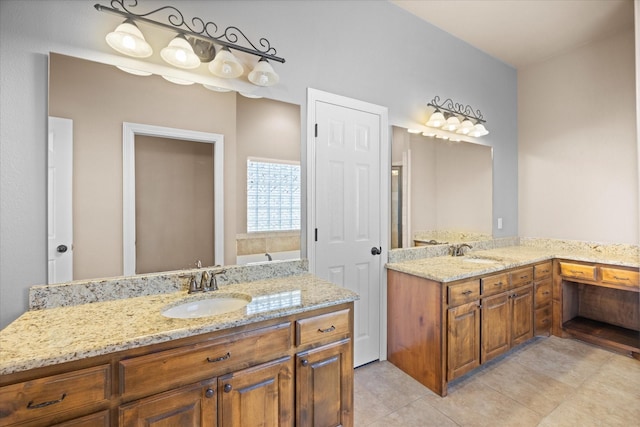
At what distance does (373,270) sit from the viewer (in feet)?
7.93

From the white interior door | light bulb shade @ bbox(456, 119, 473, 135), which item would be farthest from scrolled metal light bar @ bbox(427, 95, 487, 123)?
the white interior door

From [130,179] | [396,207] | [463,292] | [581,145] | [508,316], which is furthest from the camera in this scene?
[581,145]

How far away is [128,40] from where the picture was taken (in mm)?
1423

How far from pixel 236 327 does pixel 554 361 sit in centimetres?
284

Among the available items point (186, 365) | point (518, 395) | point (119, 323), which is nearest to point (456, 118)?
point (518, 395)

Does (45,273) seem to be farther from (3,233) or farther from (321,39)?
(321,39)

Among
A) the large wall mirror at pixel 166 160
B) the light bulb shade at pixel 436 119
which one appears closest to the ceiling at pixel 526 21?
the light bulb shade at pixel 436 119

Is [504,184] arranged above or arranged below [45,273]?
above

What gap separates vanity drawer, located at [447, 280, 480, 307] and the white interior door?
7.53ft

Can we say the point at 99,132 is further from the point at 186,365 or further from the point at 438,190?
the point at 438,190

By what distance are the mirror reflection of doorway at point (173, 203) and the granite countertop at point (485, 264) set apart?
1.55m

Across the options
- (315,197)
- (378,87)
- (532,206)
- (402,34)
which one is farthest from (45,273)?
(532,206)

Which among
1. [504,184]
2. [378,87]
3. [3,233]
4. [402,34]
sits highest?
[402,34]

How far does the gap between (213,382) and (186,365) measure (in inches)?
5.5
